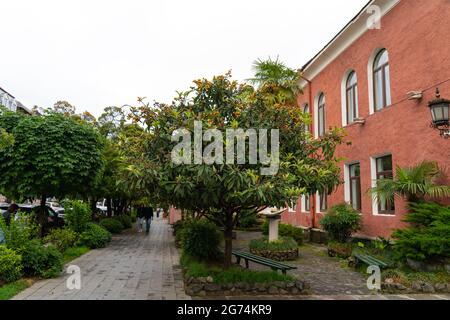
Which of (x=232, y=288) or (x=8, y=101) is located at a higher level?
(x=8, y=101)

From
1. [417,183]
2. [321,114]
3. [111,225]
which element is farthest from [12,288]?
[111,225]

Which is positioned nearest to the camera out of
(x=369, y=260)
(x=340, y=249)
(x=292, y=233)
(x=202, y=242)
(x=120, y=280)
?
(x=120, y=280)

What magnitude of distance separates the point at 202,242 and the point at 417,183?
216 inches

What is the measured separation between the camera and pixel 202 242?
10453 millimetres

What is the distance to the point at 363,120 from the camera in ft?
45.5

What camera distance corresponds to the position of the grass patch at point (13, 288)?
7.35m

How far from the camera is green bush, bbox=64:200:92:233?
1487cm

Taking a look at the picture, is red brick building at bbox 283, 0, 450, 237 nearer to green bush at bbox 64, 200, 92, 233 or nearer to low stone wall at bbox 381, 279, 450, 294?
low stone wall at bbox 381, 279, 450, 294

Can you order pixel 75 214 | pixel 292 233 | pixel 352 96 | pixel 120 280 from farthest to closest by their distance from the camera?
pixel 292 233 < pixel 352 96 < pixel 75 214 < pixel 120 280

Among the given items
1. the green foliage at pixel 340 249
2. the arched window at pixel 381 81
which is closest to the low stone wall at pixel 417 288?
the green foliage at pixel 340 249

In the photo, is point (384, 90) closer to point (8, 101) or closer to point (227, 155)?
point (227, 155)

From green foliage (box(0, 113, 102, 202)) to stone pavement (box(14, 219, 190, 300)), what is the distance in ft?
8.55

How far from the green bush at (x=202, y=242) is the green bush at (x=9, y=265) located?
156 inches

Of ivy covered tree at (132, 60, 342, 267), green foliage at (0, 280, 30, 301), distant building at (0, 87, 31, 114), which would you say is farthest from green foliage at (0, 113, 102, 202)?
distant building at (0, 87, 31, 114)
